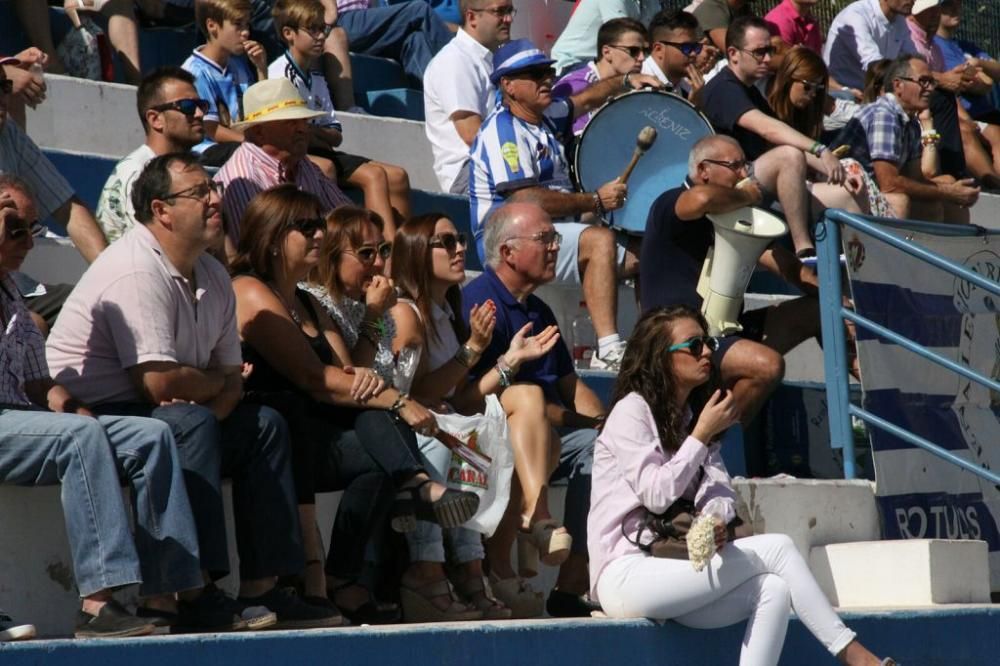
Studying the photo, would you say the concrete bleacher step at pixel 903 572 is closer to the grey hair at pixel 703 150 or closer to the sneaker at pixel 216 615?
the grey hair at pixel 703 150

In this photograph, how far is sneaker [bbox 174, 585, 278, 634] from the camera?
4797mm

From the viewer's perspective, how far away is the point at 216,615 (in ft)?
15.8

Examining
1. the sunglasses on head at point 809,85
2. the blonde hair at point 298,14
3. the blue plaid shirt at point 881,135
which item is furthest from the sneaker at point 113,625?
the blue plaid shirt at point 881,135

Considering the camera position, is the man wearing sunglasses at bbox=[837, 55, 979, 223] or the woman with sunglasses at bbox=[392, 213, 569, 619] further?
the man wearing sunglasses at bbox=[837, 55, 979, 223]

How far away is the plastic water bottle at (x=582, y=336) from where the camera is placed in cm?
809

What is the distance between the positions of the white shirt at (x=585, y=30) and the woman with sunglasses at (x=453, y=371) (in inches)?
178

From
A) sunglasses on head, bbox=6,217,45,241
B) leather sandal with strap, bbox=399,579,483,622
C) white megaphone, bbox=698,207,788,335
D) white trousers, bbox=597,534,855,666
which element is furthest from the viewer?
white megaphone, bbox=698,207,788,335

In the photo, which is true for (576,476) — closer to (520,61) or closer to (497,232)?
(497,232)

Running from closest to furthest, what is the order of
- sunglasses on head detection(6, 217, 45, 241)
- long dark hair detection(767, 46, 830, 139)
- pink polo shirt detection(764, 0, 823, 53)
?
1. sunglasses on head detection(6, 217, 45, 241)
2. long dark hair detection(767, 46, 830, 139)
3. pink polo shirt detection(764, 0, 823, 53)

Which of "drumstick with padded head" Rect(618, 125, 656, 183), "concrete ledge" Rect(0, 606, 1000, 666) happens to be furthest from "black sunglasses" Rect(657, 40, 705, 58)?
"concrete ledge" Rect(0, 606, 1000, 666)

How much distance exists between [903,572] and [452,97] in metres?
3.64

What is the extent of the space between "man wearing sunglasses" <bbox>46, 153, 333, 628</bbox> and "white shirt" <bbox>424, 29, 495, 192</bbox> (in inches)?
147

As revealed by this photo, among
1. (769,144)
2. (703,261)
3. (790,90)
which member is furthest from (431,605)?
(790,90)

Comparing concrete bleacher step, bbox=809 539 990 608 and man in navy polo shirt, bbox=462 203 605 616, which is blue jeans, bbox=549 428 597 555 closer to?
man in navy polo shirt, bbox=462 203 605 616
